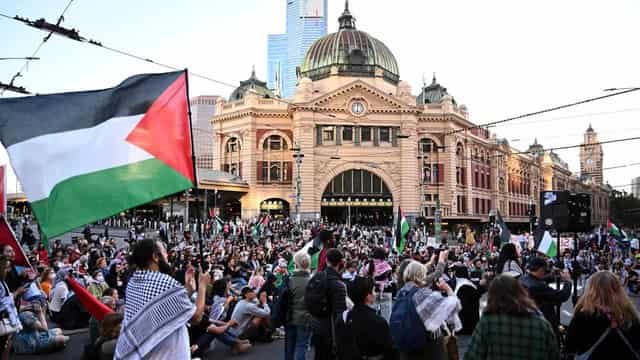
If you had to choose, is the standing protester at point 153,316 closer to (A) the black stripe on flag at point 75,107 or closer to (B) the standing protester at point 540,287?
(A) the black stripe on flag at point 75,107

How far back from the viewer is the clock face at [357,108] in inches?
2384

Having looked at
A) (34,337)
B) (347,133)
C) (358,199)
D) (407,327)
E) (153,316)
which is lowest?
(34,337)

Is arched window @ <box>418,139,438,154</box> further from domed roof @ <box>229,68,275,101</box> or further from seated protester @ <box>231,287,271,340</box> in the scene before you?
seated protester @ <box>231,287,271,340</box>

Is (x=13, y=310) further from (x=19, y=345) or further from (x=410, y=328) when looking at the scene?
(x=410, y=328)

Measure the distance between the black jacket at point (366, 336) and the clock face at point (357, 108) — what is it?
55565mm

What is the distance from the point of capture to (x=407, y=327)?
18.6 feet

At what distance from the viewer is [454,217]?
61.5 metres

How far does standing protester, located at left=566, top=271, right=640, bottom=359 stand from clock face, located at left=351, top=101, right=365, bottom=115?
56327 mm

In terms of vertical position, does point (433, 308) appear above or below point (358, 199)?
below

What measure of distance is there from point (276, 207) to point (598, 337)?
59.1m

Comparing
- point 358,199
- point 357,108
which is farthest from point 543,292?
point 357,108

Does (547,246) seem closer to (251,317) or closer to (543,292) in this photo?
(251,317)

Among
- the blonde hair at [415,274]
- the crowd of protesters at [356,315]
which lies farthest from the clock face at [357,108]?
the blonde hair at [415,274]

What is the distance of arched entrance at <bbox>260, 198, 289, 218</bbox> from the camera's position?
207ft
